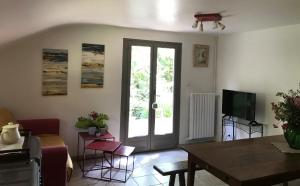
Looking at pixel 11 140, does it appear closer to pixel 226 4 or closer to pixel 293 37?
pixel 226 4

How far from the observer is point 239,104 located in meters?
4.52

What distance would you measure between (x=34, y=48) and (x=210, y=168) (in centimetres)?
322

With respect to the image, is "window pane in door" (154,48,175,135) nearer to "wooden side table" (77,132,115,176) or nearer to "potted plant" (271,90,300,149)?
"wooden side table" (77,132,115,176)

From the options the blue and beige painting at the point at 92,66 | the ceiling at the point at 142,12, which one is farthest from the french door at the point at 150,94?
the ceiling at the point at 142,12

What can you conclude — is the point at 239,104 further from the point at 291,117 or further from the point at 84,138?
the point at 84,138

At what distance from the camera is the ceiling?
2.21 meters

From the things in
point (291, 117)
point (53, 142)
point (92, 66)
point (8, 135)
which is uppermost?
point (92, 66)

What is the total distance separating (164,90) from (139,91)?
20.7 inches

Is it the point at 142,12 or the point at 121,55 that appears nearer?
the point at 142,12

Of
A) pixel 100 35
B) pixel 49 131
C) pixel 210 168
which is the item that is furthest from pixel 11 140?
pixel 100 35

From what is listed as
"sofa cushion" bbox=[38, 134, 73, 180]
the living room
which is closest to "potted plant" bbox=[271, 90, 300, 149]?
the living room

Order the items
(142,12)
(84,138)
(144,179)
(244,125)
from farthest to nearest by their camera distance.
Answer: (244,125) < (84,138) < (144,179) < (142,12)

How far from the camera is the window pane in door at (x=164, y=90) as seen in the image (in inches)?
195

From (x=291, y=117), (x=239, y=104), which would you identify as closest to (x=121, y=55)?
(x=239, y=104)
